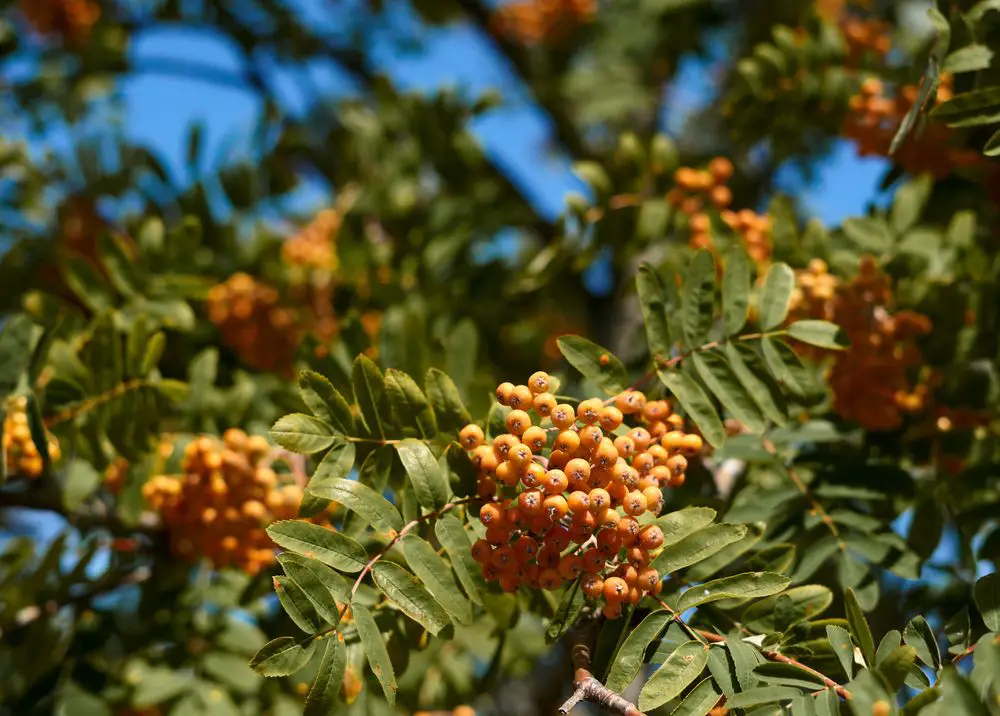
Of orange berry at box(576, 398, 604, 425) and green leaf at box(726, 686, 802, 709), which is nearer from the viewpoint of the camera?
green leaf at box(726, 686, 802, 709)

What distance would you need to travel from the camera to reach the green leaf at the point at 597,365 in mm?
1866

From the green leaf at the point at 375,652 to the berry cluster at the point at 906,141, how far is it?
205 centimetres

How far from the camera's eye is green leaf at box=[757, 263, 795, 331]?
2.02 meters

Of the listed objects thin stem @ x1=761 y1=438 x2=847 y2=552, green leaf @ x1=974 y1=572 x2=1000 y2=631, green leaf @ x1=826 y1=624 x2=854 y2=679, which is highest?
green leaf @ x1=974 y1=572 x2=1000 y2=631

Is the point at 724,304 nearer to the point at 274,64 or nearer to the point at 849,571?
the point at 849,571

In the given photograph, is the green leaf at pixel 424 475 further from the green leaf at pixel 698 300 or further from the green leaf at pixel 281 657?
the green leaf at pixel 698 300

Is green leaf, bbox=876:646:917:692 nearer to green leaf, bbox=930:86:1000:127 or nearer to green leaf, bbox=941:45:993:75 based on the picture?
green leaf, bbox=930:86:1000:127

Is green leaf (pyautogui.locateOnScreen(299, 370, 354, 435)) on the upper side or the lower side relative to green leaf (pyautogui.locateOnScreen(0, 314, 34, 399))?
upper

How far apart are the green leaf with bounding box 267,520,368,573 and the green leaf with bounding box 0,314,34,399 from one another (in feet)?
3.23

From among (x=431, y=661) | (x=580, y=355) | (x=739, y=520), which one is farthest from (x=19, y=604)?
(x=739, y=520)

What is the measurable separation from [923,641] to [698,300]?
2.69 feet

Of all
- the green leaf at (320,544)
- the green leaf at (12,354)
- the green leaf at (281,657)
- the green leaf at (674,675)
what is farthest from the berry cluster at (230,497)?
the green leaf at (674,675)

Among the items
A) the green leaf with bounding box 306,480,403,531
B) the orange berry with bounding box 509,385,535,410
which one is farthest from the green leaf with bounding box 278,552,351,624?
the orange berry with bounding box 509,385,535,410

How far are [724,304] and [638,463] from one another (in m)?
0.54
